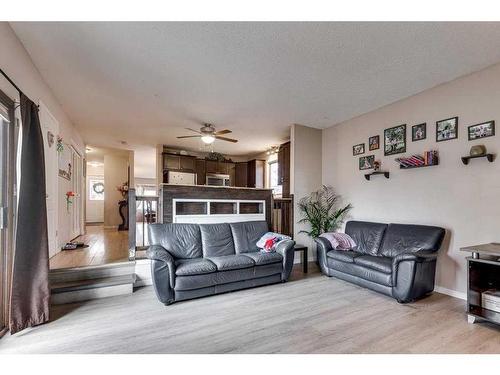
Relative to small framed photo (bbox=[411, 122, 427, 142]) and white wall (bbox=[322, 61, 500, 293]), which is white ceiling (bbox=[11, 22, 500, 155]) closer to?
white wall (bbox=[322, 61, 500, 293])

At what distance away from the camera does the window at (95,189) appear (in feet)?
33.8

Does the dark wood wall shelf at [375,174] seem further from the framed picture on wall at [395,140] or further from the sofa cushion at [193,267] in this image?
the sofa cushion at [193,267]

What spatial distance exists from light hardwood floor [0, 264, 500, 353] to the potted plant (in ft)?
5.73

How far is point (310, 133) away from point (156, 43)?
3.65m

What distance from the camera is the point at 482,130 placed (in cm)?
305

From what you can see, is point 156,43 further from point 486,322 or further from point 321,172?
point 486,322

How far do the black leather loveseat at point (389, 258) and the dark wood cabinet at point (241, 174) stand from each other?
427 centimetres

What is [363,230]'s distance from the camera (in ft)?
13.4

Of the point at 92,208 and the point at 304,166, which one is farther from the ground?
the point at 304,166

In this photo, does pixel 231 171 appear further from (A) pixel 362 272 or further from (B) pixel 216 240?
(A) pixel 362 272

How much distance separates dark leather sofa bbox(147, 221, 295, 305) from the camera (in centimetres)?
298

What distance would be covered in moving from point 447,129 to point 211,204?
3750mm

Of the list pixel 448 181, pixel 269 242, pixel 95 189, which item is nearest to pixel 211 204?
pixel 269 242

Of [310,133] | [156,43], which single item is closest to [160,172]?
[310,133]
